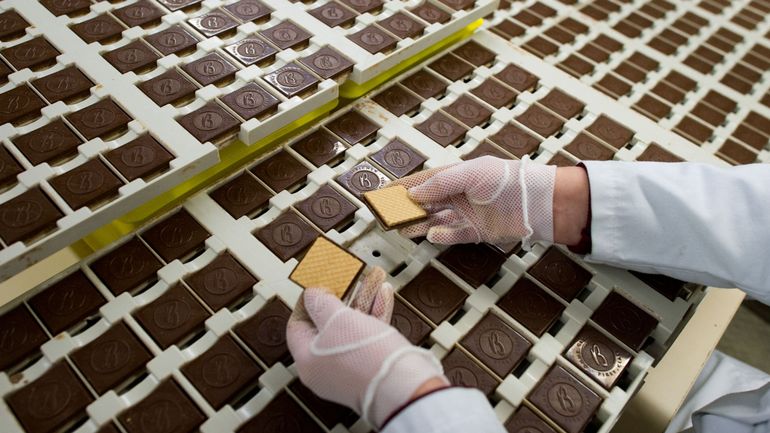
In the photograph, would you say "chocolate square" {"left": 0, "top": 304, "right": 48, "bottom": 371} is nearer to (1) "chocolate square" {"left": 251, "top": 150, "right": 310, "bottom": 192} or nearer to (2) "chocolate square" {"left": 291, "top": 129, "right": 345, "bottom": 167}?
(1) "chocolate square" {"left": 251, "top": 150, "right": 310, "bottom": 192}

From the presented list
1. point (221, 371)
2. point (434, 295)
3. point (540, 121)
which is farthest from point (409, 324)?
point (540, 121)

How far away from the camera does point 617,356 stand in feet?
3.08

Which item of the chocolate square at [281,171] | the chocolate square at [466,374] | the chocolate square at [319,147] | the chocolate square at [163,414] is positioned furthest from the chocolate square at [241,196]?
the chocolate square at [466,374]

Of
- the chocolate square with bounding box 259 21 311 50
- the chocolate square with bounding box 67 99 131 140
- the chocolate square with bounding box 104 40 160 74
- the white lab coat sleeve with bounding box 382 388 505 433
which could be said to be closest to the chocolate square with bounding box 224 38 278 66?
the chocolate square with bounding box 259 21 311 50

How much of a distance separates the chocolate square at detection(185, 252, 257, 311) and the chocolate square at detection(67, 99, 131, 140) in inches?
13.0

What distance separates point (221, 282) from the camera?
929 millimetres

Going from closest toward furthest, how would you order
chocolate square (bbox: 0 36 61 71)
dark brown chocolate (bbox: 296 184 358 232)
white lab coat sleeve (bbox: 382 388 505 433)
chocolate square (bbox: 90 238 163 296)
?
1. white lab coat sleeve (bbox: 382 388 505 433)
2. chocolate square (bbox: 90 238 163 296)
3. dark brown chocolate (bbox: 296 184 358 232)
4. chocolate square (bbox: 0 36 61 71)

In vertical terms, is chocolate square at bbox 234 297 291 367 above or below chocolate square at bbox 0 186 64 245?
below

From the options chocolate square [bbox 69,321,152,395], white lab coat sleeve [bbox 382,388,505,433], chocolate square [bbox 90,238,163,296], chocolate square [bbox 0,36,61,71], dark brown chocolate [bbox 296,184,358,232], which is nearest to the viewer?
white lab coat sleeve [bbox 382,388,505,433]

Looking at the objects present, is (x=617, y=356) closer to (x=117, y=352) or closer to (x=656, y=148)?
(x=656, y=148)

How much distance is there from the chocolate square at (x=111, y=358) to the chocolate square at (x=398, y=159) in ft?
1.79

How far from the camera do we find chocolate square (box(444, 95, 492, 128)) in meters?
1.24

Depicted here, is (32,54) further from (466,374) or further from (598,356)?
(598,356)

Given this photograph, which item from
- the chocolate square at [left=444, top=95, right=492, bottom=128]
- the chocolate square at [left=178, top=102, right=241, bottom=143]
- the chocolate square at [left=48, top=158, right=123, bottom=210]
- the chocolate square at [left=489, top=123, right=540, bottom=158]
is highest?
the chocolate square at [left=48, top=158, right=123, bottom=210]
